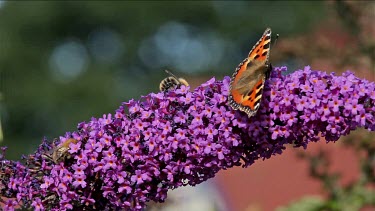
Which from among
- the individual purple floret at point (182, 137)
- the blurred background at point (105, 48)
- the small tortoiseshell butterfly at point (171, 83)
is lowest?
the individual purple floret at point (182, 137)

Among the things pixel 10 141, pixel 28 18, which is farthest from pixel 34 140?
pixel 28 18

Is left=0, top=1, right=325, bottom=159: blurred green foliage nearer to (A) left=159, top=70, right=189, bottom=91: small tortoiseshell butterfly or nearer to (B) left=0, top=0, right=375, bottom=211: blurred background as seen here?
(B) left=0, top=0, right=375, bottom=211: blurred background

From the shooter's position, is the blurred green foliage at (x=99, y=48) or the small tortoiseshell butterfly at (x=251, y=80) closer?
the small tortoiseshell butterfly at (x=251, y=80)

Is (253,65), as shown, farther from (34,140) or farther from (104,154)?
(34,140)

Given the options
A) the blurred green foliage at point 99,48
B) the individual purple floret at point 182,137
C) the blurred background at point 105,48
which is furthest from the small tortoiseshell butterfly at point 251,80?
the blurred green foliage at point 99,48

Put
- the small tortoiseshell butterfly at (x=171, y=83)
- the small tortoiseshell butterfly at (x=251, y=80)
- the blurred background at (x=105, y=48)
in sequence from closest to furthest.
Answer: the small tortoiseshell butterfly at (x=251, y=80) → the small tortoiseshell butterfly at (x=171, y=83) → the blurred background at (x=105, y=48)

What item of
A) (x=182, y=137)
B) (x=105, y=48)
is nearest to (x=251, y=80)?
(x=182, y=137)

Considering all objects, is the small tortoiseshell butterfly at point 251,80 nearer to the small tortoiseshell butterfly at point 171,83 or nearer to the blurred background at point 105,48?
the small tortoiseshell butterfly at point 171,83
